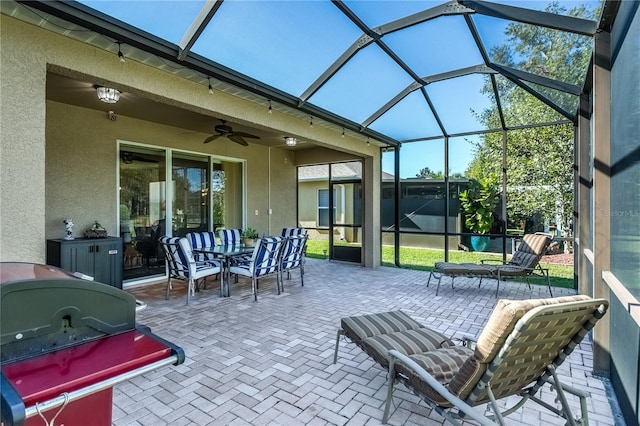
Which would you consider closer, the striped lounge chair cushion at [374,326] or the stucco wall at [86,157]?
the striped lounge chair cushion at [374,326]

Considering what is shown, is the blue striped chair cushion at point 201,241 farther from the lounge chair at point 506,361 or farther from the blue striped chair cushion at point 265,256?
the lounge chair at point 506,361

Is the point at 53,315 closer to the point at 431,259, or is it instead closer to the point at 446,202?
the point at 446,202

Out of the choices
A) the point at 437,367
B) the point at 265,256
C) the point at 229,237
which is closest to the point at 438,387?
the point at 437,367

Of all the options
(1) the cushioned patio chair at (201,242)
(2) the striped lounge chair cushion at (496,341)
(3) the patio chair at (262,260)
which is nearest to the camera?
(2) the striped lounge chair cushion at (496,341)

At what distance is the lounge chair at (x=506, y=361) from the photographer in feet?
5.40

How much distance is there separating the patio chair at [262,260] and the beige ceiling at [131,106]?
88.4 inches

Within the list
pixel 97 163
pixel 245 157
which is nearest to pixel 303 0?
pixel 97 163

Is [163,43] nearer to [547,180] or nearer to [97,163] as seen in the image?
[97,163]

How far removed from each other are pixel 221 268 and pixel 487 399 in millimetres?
4531

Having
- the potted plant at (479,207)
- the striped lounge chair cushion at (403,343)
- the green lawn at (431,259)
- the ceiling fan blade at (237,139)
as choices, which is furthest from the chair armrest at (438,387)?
the potted plant at (479,207)

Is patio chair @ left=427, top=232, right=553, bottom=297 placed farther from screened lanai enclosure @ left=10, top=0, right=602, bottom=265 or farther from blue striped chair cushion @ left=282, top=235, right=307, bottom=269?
blue striped chair cushion @ left=282, top=235, right=307, bottom=269

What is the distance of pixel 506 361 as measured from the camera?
1.74 metres

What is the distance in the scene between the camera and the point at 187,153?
7.35 m

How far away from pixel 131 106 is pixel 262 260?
3.50 m
